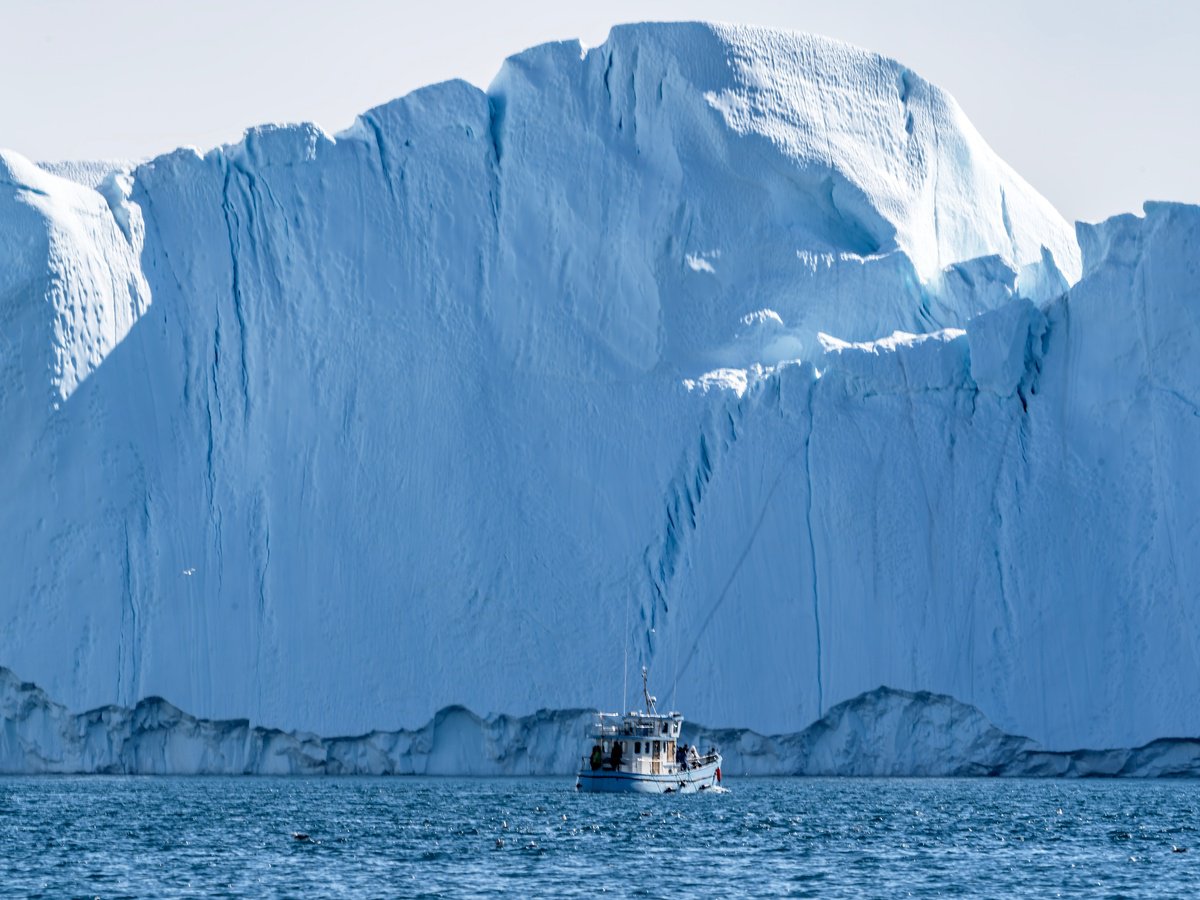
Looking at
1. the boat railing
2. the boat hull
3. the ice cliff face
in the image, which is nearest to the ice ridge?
the ice cliff face

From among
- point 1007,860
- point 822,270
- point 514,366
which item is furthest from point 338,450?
point 1007,860

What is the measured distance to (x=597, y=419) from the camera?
26172 mm

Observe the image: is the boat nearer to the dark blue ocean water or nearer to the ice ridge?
the dark blue ocean water

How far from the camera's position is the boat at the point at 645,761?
2398 centimetres

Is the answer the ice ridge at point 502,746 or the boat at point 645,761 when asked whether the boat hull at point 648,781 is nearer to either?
the boat at point 645,761

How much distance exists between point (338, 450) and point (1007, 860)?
1111cm

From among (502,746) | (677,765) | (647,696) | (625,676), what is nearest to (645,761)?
(677,765)

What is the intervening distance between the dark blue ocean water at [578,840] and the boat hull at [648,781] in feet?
0.84

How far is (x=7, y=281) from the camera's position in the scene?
26375mm

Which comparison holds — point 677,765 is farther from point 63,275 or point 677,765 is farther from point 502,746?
point 63,275

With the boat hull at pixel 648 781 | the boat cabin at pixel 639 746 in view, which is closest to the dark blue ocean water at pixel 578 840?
the boat hull at pixel 648 781

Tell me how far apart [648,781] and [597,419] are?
432cm

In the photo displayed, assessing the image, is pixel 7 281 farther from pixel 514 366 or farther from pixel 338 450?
pixel 514 366

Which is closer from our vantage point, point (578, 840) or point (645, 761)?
point (578, 840)
